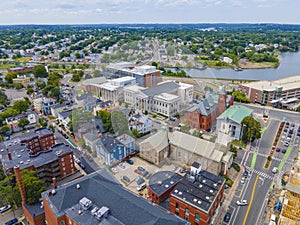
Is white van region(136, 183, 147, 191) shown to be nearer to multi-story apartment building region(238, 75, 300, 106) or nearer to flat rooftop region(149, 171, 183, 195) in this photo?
flat rooftop region(149, 171, 183, 195)

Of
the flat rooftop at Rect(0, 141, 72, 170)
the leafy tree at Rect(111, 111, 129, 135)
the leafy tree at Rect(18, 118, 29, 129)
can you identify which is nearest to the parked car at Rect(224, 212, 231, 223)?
the leafy tree at Rect(111, 111, 129, 135)

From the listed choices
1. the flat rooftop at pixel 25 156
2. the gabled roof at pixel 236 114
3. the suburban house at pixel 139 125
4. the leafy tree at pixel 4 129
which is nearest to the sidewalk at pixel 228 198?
the gabled roof at pixel 236 114

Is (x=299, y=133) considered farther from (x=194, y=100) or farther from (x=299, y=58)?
(x=299, y=58)

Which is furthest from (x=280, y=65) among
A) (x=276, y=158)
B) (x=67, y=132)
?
(x=67, y=132)

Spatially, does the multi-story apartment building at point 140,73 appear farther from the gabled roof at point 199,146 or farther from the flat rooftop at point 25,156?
the flat rooftop at point 25,156

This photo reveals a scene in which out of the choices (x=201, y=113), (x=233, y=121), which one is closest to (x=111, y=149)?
(x=201, y=113)

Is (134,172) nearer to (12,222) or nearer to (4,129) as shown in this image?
(12,222)
